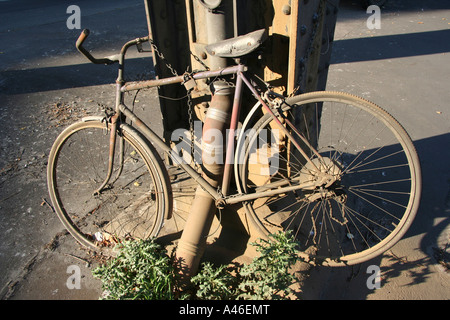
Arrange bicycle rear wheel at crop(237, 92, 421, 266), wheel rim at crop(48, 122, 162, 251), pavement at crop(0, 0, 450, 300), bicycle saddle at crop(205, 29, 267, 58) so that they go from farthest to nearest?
wheel rim at crop(48, 122, 162, 251) < pavement at crop(0, 0, 450, 300) < bicycle rear wheel at crop(237, 92, 421, 266) < bicycle saddle at crop(205, 29, 267, 58)

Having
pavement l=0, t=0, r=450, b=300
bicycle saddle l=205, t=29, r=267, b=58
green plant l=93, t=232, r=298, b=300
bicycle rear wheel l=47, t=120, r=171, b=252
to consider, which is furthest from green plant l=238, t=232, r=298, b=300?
bicycle saddle l=205, t=29, r=267, b=58

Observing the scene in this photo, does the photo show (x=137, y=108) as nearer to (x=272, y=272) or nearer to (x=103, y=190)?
(x=103, y=190)

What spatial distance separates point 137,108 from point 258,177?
9.74 feet

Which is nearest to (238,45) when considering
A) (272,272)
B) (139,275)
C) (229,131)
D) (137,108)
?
(229,131)

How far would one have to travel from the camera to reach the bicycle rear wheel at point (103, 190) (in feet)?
8.97

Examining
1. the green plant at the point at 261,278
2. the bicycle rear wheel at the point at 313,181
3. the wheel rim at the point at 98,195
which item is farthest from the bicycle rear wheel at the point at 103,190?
the bicycle rear wheel at the point at 313,181

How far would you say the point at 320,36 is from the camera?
105 inches

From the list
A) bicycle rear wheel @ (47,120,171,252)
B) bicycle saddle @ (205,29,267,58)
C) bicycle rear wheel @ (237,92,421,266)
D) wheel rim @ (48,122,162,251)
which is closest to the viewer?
bicycle saddle @ (205,29,267,58)

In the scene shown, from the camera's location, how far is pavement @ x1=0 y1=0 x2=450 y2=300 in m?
2.88

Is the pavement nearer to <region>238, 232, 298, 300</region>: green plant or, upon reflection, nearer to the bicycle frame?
<region>238, 232, 298, 300</region>: green plant

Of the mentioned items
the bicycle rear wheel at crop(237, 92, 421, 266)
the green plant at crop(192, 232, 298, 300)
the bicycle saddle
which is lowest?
the green plant at crop(192, 232, 298, 300)

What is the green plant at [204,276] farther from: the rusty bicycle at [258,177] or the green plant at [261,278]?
the rusty bicycle at [258,177]

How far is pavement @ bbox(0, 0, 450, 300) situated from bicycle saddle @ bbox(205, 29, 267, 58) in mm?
1659

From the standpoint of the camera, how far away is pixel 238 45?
87.9 inches
